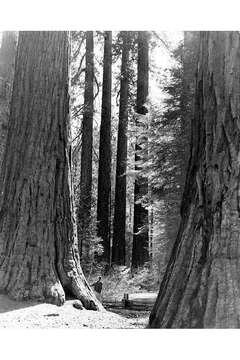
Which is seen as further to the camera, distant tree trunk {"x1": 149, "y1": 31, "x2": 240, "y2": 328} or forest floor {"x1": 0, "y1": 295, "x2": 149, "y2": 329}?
forest floor {"x1": 0, "y1": 295, "x2": 149, "y2": 329}

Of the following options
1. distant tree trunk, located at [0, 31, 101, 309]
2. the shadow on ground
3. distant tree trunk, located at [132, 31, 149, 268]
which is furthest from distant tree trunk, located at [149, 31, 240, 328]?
distant tree trunk, located at [132, 31, 149, 268]

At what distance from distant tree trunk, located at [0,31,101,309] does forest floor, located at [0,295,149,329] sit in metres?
0.13

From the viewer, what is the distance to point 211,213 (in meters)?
2.74

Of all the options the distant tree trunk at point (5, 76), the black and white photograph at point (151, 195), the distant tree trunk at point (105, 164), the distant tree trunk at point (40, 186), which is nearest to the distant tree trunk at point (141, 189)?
the distant tree trunk at point (105, 164)

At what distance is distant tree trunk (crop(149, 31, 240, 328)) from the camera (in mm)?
2582

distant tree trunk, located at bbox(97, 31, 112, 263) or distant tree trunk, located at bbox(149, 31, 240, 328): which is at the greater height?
distant tree trunk, located at bbox(97, 31, 112, 263)

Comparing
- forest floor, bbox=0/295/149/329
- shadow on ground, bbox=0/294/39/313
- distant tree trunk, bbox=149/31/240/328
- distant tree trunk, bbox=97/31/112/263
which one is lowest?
A: forest floor, bbox=0/295/149/329

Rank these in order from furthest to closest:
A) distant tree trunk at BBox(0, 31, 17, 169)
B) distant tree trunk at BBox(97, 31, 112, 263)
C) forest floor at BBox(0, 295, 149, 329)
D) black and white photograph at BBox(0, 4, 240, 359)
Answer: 1. distant tree trunk at BBox(97, 31, 112, 263)
2. distant tree trunk at BBox(0, 31, 17, 169)
3. forest floor at BBox(0, 295, 149, 329)
4. black and white photograph at BBox(0, 4, 240, 359)

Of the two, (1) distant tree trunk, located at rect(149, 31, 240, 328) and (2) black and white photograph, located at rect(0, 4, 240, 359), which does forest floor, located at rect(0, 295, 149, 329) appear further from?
(1) distant tree trunk, located at rect(149, 31, 240, 328)

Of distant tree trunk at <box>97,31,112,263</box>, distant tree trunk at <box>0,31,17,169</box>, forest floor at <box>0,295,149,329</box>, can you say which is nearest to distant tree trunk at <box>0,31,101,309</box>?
forest floor at <box>0,295,149,329</box>

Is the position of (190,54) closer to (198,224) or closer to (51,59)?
(51,59)

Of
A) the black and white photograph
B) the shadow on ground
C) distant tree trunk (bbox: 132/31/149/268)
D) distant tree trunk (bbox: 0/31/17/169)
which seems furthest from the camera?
distant tree trunk (bbox: 132/31/149/268)

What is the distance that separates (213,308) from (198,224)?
519mm

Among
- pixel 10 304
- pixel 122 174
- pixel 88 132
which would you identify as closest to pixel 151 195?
pixel 10 304
